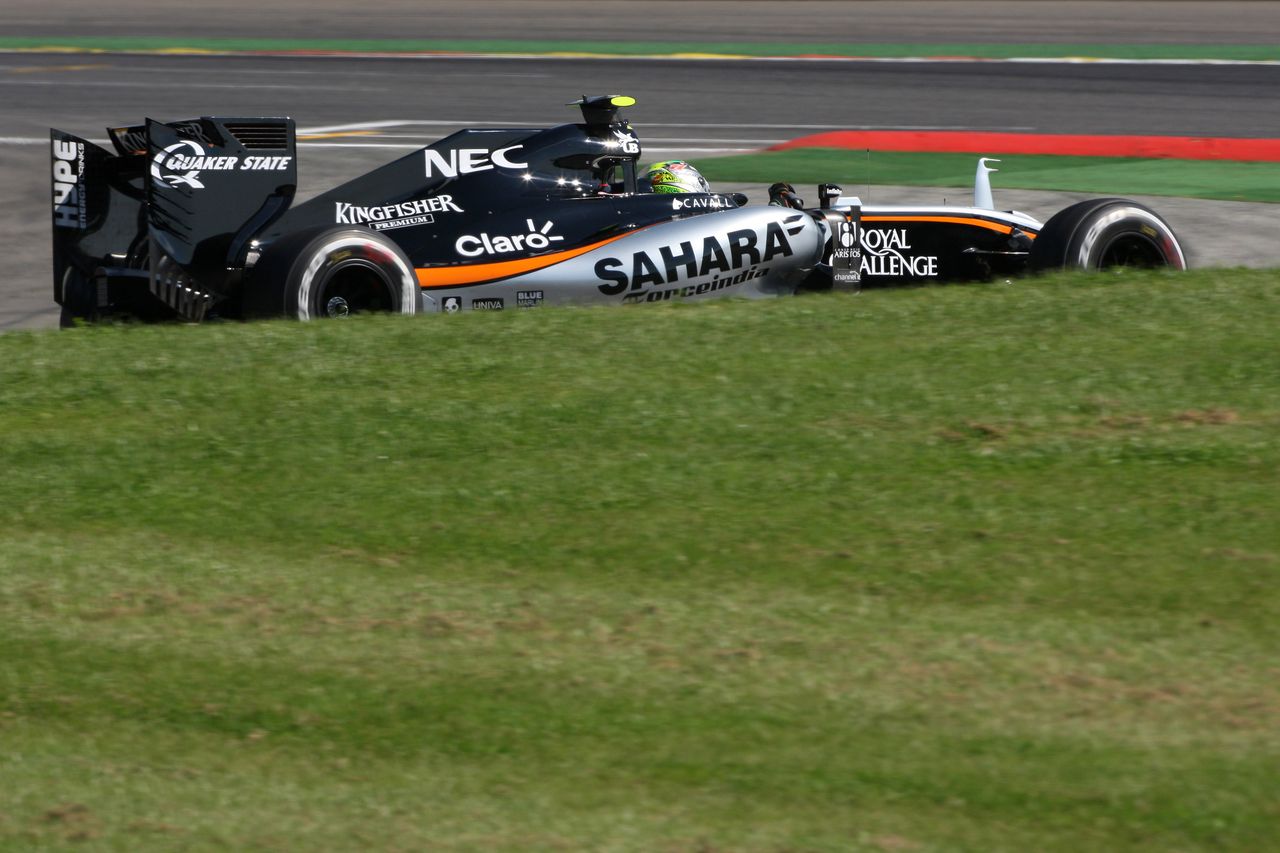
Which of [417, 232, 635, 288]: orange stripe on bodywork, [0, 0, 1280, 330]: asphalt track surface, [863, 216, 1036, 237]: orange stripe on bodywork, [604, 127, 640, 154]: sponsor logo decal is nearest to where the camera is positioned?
[417, 232, 635, 288]: orange stripe on bodywork

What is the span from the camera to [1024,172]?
18.8 metres

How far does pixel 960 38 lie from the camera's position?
3331cm

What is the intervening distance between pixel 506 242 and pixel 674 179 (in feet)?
5.02

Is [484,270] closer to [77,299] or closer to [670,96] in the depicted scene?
[77,299]

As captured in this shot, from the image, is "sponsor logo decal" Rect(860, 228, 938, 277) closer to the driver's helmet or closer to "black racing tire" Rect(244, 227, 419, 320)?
the driver's helmet

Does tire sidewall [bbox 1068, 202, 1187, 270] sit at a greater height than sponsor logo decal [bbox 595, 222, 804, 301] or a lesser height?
greater

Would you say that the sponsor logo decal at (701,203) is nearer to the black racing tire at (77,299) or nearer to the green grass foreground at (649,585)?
the green grass foreground at (649,585)

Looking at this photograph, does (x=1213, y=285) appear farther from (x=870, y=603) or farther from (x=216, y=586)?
(x=216, y=586)

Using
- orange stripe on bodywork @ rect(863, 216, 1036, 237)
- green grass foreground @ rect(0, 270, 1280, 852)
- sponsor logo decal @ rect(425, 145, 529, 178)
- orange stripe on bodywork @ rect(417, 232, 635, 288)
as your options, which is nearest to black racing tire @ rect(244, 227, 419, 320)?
orange stripe on bodywork @ rect(417, 232, 635, 288)

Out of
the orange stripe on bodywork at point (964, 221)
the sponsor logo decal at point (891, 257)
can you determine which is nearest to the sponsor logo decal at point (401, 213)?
the sponsor logo decal at point (891, 257)

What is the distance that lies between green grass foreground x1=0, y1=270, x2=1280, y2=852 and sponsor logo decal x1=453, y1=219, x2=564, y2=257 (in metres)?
1.44

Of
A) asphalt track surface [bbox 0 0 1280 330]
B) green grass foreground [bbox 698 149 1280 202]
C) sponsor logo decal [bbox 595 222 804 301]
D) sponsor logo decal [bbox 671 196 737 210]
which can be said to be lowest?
sponsor logo decal [bbox 595 222 804 301]

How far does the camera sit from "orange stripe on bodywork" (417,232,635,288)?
955 cm

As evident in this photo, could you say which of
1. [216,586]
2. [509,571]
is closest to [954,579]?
[509,571]
